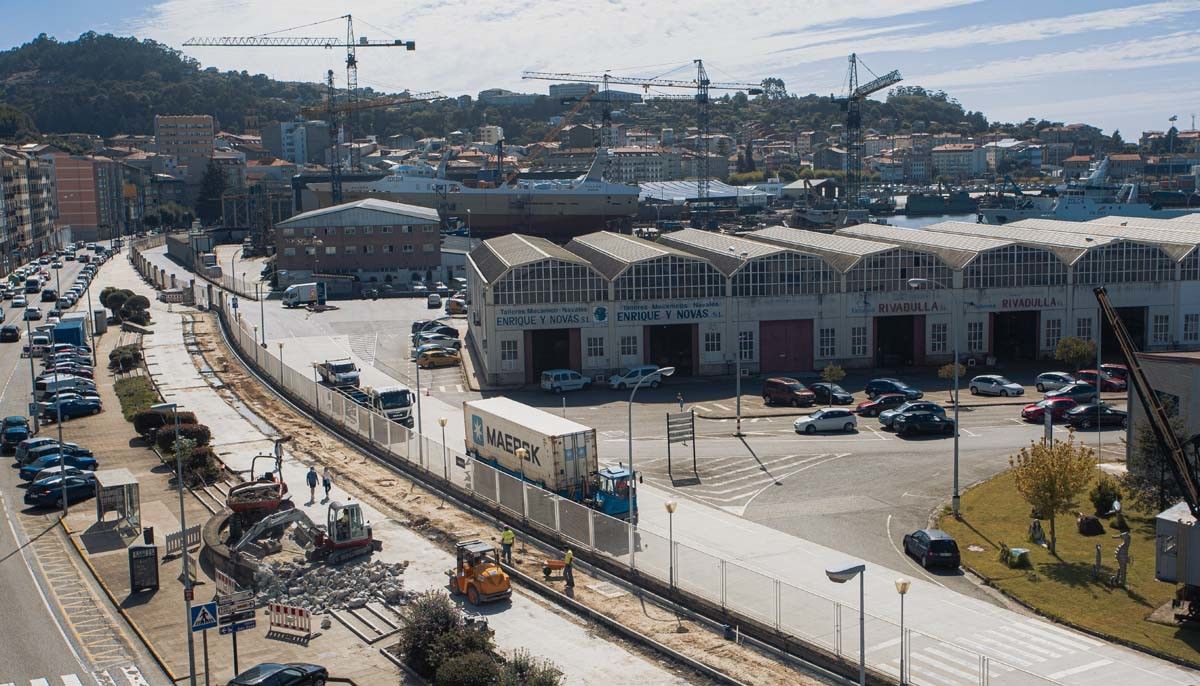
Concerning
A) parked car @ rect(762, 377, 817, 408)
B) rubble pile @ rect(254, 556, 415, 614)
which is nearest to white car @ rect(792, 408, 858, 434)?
parked car @ rect(762, 377, 817, 408)

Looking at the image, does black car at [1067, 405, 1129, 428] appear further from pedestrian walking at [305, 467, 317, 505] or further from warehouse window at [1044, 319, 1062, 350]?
pedestrian walking at [305, 467, 317, 505]

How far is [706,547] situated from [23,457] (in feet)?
Answer: 74.1

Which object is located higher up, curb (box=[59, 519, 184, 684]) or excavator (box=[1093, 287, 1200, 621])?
excavator (box=[1093, 287, 1200, 621])

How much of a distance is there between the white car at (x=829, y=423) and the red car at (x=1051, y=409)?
6109mm

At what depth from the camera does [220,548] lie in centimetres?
2745

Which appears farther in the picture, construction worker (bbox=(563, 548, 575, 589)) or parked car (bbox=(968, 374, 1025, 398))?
parked car (bbox=(968, 374, 1025, 398))

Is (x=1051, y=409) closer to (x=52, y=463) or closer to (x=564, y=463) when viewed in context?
(x=564, y=463)

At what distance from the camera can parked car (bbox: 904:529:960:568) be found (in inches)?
1012

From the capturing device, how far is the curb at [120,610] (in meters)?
21.5

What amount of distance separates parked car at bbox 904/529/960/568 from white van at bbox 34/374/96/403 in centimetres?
3369

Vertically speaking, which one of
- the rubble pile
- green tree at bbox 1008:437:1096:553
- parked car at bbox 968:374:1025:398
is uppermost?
green tree at bbox 1008:437:1096:553

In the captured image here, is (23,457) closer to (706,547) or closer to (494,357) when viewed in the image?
(494,357)

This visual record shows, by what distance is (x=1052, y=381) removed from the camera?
4566 cm

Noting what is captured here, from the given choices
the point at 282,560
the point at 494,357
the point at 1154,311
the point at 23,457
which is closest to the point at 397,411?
the point at 494,357
